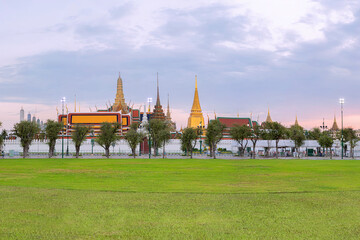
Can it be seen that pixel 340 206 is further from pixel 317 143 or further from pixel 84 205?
pixel 317 143

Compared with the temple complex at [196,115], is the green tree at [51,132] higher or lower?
lower

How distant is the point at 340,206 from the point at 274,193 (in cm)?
309

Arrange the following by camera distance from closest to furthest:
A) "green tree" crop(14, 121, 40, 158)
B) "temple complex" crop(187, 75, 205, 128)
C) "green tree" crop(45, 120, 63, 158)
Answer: "green tree" crop(14, 121, 40, 158), "green tree" crop(45, 120, 63, 158), "temple complex" crop(187, 75, 205, 128)

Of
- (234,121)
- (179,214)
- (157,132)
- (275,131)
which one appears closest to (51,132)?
(157,132)

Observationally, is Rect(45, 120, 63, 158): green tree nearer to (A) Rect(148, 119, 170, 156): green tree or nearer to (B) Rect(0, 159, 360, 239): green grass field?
(A) Rect(148, 119, 170, 156): green tree

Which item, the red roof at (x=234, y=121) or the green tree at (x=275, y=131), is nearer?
the green tree at (x=275, y=131)

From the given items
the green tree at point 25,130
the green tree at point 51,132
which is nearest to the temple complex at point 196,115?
the green tree at point 51,132

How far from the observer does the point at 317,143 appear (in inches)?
2803

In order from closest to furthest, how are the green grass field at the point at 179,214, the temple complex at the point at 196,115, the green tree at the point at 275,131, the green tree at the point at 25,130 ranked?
the green grass field at the point at 179,214 < the green tree at the point at 25,130 < the green tree at the point at 275,131 < the temple complex at the point at 196,115

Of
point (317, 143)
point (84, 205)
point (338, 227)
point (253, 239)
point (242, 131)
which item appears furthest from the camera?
point (317, 143)

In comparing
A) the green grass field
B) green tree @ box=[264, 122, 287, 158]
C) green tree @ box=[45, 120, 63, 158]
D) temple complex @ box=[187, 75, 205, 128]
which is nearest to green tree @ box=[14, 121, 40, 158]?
green tree @ box=[45, 120, 63, 158]

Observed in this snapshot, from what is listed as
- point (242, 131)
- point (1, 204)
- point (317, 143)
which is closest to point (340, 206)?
point (1, 204)

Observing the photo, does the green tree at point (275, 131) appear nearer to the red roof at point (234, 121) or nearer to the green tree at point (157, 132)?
the green tree at point (157, 132)

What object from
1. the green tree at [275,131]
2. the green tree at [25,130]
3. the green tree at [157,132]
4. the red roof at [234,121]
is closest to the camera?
the green tree at [25,130]
